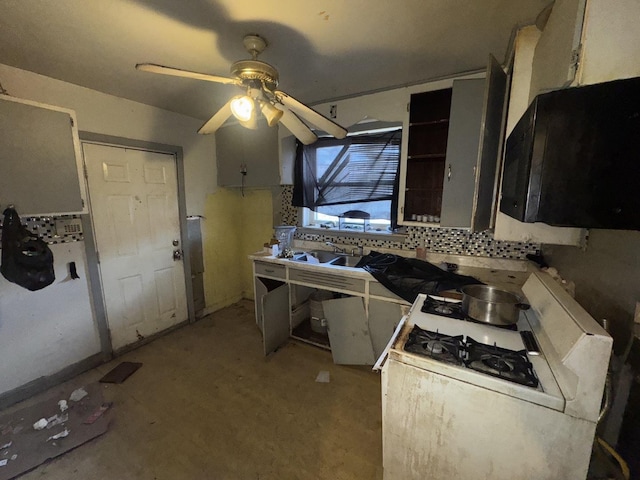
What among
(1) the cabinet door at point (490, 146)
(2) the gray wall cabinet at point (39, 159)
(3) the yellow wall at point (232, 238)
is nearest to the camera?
(1) the cabinet door at point (490, 146)

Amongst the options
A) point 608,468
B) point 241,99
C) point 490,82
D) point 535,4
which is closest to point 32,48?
point 241,99

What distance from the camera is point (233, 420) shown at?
68.6 inches

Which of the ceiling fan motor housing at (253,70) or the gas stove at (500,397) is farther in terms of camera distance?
the ceiling fan motor housing at (253,70)

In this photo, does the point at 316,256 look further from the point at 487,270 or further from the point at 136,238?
the point at 136,238

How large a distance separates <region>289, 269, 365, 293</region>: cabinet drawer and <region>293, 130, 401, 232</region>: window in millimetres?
713

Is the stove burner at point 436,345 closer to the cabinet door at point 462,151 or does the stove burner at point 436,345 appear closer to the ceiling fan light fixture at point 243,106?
the cabinet door at point 462,151

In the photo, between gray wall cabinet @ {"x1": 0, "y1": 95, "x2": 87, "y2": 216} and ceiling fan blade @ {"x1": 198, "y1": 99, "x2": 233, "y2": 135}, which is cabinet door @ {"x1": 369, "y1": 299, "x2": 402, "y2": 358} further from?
gray wall cabinet @ {"x1": 0, "y1": 95, "x2": 87, "y2": 216}

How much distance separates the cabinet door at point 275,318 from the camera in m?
2.29

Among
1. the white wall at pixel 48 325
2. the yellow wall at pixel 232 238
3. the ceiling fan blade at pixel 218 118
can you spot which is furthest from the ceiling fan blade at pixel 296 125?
the white wall at pixel 48 325

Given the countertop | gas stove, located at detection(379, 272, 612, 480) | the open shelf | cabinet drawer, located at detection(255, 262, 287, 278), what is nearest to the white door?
cabinet drawer, located at detection(255, 262, 287, 278)

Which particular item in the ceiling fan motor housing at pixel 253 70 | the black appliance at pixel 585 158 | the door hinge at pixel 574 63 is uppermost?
the ceiling fan motor housing at pixel 253 70

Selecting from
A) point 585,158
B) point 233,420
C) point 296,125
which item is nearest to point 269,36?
point 296,125

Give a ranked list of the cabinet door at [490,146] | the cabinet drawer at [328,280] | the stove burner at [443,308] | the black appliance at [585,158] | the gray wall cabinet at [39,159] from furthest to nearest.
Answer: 1. the cabinet drawer at [328,280]
2. the gray wall cabinet at [39,159]
3. the stove burner at [443,308]
4. the cabinet door at [490,146]
5. the black appliance at [585,158]

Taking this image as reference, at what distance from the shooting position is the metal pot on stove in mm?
1188
